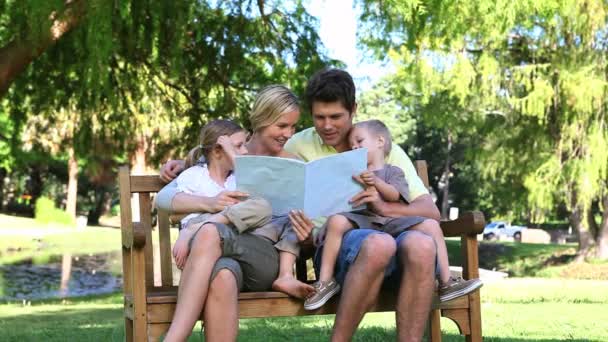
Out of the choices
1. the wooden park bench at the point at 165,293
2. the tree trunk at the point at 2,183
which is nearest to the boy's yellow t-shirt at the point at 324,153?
the wooden park bench at the point at 165,293

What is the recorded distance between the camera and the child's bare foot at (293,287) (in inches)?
127

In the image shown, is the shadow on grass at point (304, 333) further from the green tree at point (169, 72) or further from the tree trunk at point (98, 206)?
the tree trunk at point (98, 206)

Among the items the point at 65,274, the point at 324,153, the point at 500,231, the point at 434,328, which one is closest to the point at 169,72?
the point at 324,153

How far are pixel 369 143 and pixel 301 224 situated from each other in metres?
0.48

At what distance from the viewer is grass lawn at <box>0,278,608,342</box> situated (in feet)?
17.1

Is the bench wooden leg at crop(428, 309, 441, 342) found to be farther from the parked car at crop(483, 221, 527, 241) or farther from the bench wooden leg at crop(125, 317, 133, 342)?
the parked car at crop(483, 221, 527, 241)

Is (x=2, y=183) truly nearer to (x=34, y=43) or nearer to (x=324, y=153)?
(x=34, y=43)

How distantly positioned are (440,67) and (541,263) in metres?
6.97

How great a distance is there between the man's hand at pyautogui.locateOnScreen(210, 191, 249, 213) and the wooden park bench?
11.4 inches

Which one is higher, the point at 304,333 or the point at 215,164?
the point at 215,164

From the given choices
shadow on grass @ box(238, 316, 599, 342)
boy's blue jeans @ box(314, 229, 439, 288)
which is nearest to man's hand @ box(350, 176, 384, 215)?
boy's blue jeans @ box(314, 229, 439, 288)

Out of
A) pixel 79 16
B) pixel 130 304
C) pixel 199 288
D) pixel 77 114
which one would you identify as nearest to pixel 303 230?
pixel 199 288

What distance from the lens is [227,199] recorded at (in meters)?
3.34

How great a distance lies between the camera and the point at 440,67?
16.4m
